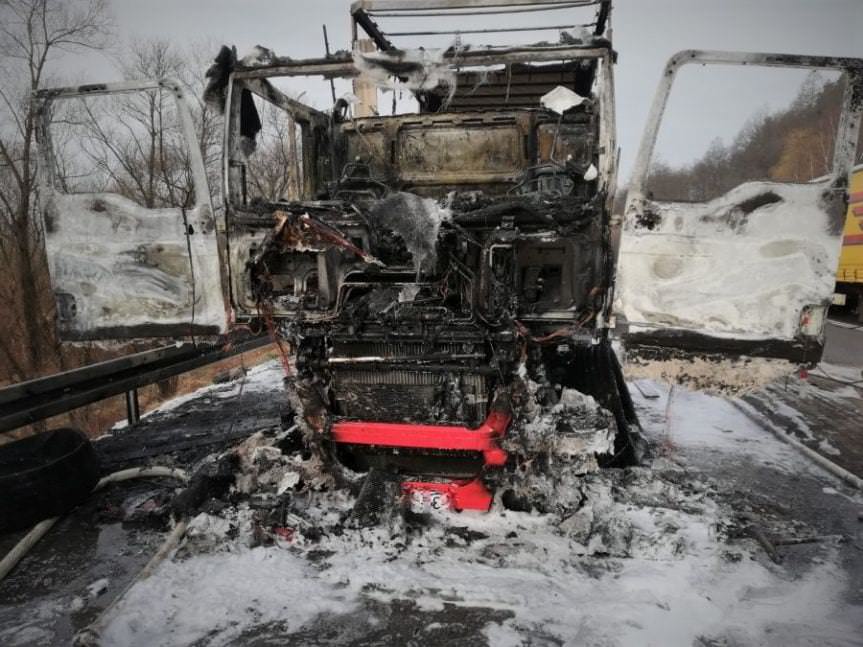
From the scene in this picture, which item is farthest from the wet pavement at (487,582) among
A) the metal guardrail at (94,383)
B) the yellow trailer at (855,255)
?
the yellow trailer at (855,255)

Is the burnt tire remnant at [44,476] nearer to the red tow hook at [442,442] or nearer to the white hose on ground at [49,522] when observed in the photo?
the white hose on ground at [49,522]

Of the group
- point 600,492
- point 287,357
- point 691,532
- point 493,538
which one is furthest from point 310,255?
point 691,532

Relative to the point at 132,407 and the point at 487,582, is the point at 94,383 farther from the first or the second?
the point at 487,582

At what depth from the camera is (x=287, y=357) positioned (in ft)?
11.1

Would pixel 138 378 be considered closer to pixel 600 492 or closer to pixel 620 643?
pixel 600 492

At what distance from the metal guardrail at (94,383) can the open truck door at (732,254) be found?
3.40 metres

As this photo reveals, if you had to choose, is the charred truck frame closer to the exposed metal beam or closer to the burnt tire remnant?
the exposed metal beam

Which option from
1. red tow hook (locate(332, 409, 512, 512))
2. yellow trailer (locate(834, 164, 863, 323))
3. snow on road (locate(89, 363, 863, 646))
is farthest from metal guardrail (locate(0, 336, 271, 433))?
yellow trailer (locate(834, 164, 863, 323))

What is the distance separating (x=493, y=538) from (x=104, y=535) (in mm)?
→ 2408

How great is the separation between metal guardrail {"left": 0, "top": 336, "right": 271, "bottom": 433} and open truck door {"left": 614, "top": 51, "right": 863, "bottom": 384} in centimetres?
340

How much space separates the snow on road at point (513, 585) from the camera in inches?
90.3

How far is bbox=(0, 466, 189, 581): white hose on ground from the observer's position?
9.18ft

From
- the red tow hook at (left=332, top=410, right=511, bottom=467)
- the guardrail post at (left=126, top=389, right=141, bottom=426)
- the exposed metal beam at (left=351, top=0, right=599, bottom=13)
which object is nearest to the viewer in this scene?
the red tow hook at (left=332, top=410, right=511, bottom=467)

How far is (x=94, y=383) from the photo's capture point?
14.0 ft
